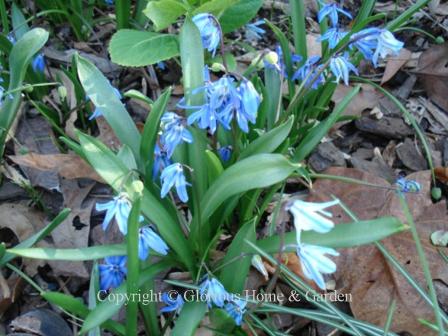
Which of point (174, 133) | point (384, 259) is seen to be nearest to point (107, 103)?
point (174, 133)

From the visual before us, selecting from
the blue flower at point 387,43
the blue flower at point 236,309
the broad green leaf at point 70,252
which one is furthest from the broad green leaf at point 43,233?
the blue flower at point 387,43

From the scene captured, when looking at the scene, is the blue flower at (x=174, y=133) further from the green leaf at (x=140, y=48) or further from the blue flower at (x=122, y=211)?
the green leaf at (x=140, y=48)

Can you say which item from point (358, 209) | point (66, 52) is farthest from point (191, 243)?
point (66, 52)

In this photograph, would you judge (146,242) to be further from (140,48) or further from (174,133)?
(140,48)

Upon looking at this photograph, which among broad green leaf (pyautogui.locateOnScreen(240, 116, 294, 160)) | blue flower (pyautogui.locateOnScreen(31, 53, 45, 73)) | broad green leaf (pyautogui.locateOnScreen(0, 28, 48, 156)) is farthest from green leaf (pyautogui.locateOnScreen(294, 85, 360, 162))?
blue flower (pyautogui.locateOnScreen(31, 53, 45, 73))

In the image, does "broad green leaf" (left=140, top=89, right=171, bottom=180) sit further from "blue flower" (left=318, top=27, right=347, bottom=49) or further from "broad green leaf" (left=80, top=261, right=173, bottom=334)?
"blue flower" (left=318, top=27, right=347, bottom=49)

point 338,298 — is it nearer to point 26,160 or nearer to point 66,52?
point 26,160
